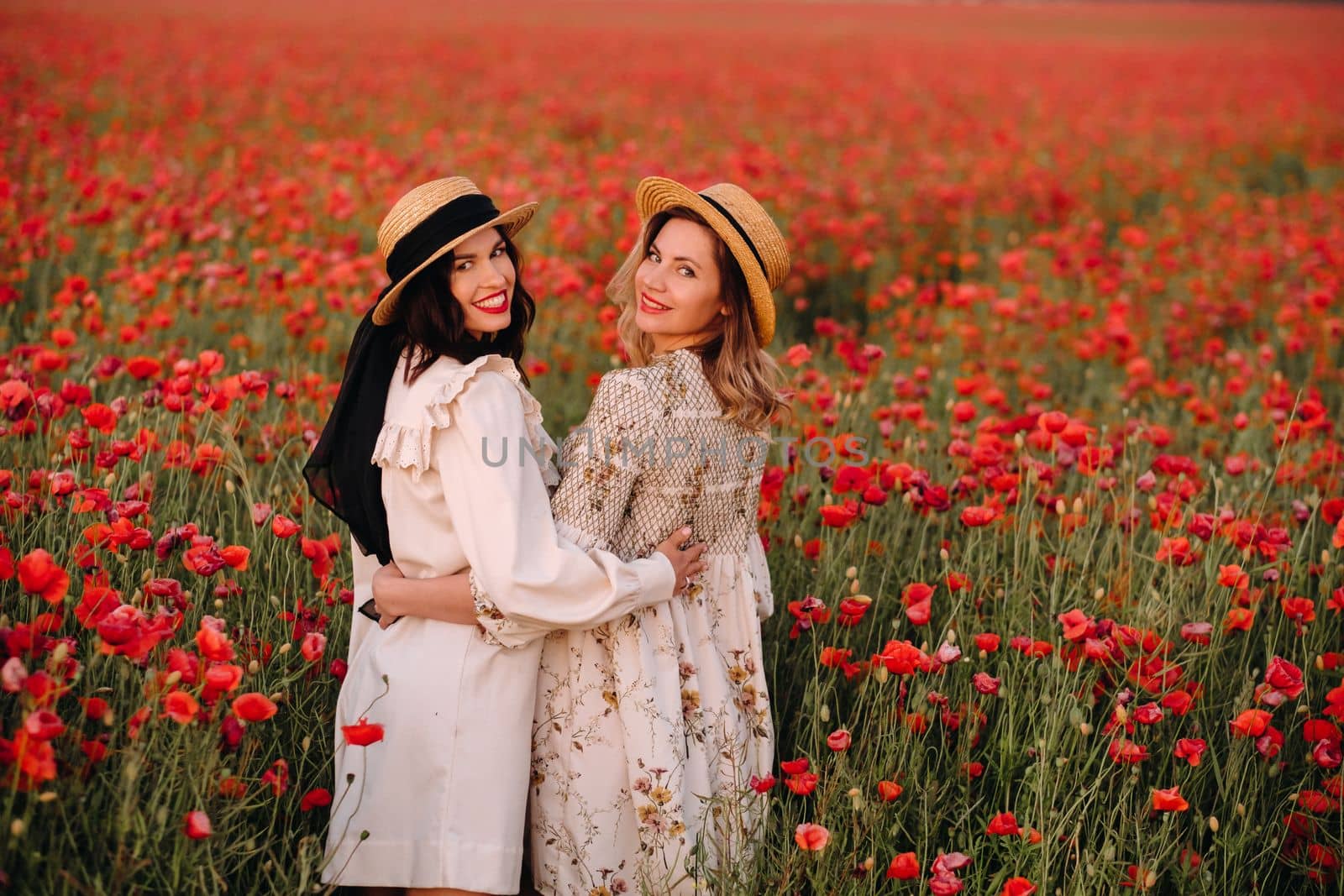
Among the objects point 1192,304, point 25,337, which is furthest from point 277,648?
point 1192,304

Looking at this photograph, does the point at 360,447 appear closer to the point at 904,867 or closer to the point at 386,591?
the point at 386,591

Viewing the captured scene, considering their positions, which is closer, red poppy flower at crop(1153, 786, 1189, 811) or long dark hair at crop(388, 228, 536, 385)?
red poppy flower at crop(1153, 786, 1189, 811)

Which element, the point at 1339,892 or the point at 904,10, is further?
the point at 904,10

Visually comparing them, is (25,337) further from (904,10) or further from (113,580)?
(904,10)

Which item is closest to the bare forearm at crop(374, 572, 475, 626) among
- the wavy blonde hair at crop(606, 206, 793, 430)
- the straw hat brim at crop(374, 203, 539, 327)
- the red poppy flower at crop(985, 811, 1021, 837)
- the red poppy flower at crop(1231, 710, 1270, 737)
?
the straw hat brim at crop(374, 203, 539, 327)

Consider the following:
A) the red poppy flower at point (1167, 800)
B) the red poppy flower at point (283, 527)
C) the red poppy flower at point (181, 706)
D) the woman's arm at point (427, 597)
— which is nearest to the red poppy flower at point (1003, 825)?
the red poppy flower at point (1167, 800)

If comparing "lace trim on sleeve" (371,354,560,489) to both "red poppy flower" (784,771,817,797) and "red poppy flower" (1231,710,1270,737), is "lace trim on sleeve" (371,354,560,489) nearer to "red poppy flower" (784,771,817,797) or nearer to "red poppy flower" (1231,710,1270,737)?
"red poppy flower" (784,771,817,797)

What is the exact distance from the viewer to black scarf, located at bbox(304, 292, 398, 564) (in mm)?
2285

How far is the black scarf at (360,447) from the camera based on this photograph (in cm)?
229

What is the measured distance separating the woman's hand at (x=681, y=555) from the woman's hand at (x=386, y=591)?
0.02 m

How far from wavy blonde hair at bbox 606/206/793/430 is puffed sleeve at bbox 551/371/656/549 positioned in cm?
20

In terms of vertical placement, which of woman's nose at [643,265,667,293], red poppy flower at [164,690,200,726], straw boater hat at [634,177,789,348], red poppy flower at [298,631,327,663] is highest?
straw boater hat at [634,177,789,348]

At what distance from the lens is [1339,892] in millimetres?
2277

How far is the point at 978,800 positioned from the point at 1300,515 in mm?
1434
